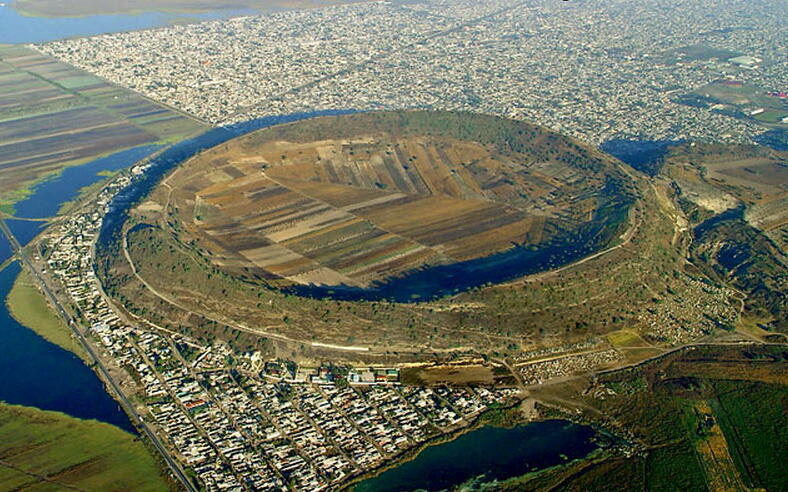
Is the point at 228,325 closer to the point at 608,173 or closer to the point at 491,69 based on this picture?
the point at 608,173

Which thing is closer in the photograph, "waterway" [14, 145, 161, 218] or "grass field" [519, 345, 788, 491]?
"grass field" [519, 345, 788, 491]

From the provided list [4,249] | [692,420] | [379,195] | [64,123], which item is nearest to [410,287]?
[379,195]

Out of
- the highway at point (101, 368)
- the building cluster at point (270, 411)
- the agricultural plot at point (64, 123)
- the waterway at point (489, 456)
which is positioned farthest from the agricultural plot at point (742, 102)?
the highway at point (101, 368)

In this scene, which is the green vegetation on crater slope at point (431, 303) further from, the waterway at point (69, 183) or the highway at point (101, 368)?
the waterway at point (69, 183)

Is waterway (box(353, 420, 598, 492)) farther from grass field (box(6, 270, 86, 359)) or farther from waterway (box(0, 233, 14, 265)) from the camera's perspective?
waterway (box(0, 233, 14, 265))

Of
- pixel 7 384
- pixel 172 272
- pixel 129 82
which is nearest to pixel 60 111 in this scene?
pixel 129 82

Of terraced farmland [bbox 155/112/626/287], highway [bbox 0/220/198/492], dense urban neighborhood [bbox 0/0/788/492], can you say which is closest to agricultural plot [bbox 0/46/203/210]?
dense urban neighborhood [bbox 0/0/788/492]
